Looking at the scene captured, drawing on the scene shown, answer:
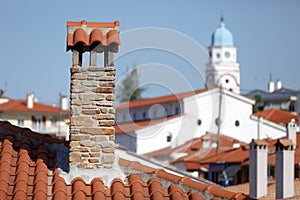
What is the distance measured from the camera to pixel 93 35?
1063 cm

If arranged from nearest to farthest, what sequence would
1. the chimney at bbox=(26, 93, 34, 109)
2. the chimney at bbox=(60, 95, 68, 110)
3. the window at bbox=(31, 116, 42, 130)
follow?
the chimney at bbox=(60, 95, 68, 110) → the window at bbox=(31, 116, 42, 130) → the chimney at bbox=(26, 93, 34, 109)

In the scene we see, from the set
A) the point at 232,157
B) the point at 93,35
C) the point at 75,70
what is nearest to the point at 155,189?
the point at 75,70

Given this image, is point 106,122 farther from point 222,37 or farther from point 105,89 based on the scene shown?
point 222,37

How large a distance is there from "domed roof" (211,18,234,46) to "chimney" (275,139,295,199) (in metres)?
97.9

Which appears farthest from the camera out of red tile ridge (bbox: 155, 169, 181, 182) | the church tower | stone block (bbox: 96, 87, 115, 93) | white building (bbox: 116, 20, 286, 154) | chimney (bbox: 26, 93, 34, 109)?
the church tower

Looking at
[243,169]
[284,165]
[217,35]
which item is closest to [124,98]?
[284,165]

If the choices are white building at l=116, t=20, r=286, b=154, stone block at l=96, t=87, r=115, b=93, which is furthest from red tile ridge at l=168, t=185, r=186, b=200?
white building at l=116, t=20, r=286, b=154

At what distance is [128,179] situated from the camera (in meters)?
10.4

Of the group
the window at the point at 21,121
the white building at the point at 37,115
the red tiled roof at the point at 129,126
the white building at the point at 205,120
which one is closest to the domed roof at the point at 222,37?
the white building at the point at 205,120

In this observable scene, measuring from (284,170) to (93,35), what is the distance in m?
10.7

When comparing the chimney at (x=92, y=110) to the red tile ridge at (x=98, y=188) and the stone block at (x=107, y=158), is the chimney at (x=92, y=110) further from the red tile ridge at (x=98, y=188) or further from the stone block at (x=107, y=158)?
the red tile ridge at (x=98, y=188)

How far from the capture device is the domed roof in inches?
4686

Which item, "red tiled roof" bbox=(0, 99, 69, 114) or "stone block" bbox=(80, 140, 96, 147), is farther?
"red tiled roof" bbox=(0, 99, 69, 114)

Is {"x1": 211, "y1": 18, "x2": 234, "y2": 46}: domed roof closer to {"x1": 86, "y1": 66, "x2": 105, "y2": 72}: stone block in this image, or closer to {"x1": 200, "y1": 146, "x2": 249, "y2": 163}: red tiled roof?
{"x1": 200, "y1": 146, "x2": 249, "y2": 163}: red tiled roof
